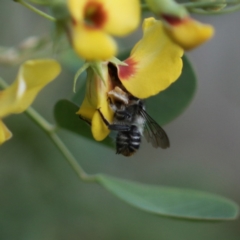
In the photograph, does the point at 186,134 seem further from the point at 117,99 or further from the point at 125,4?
the point at 125,4

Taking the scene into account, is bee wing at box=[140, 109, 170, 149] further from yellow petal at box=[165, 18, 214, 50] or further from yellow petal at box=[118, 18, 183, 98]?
yellow petal at box=[165, 18, 214, 50]

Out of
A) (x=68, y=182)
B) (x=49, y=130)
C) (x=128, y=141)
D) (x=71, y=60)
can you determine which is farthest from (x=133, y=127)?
(x=68, y=182)

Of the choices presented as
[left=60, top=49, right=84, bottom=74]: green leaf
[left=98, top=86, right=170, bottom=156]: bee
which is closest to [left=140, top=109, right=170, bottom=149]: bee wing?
[left=98, top=86, right=170, bottom=156]: bee

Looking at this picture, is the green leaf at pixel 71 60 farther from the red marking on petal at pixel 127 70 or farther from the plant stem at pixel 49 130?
the red marking on petal at pixel 127 70

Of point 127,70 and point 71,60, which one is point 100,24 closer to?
point 127,70

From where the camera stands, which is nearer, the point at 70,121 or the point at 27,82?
the point at 27,82

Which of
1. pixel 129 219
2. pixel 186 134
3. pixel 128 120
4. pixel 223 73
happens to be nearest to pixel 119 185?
pixel 128 120
